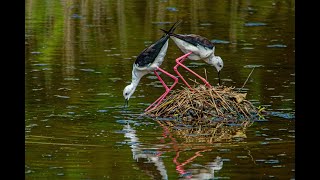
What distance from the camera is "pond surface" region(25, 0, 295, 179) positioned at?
1159cm

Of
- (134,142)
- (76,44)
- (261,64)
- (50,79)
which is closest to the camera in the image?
(134,142)

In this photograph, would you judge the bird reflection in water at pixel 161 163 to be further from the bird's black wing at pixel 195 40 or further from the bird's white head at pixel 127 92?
the bird's black wing at pixel 195 40

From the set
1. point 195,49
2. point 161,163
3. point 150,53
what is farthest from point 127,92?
point 161,163

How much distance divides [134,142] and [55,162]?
54.7 inches

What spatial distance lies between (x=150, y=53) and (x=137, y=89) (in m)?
1.77

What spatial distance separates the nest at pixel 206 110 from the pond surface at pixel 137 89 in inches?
10.0

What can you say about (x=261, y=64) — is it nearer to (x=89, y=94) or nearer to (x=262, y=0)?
(x=89, y=94)

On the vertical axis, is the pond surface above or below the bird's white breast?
below

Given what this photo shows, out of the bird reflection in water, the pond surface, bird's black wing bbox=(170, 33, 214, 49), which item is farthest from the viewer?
bird's black wing bbox=(170, 33, 214, 49)

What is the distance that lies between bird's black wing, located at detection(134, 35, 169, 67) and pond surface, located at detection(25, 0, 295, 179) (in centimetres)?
65

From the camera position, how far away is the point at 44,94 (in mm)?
16188

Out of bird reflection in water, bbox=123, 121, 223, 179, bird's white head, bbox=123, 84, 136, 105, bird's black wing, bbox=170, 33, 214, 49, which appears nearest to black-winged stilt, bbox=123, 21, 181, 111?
bird's white head, bbox=123, 84, 136, 105

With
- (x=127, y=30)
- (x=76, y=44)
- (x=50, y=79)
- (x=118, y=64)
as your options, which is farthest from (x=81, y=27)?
(x=50, y=79)

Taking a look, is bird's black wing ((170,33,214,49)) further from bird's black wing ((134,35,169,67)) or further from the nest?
the nest
